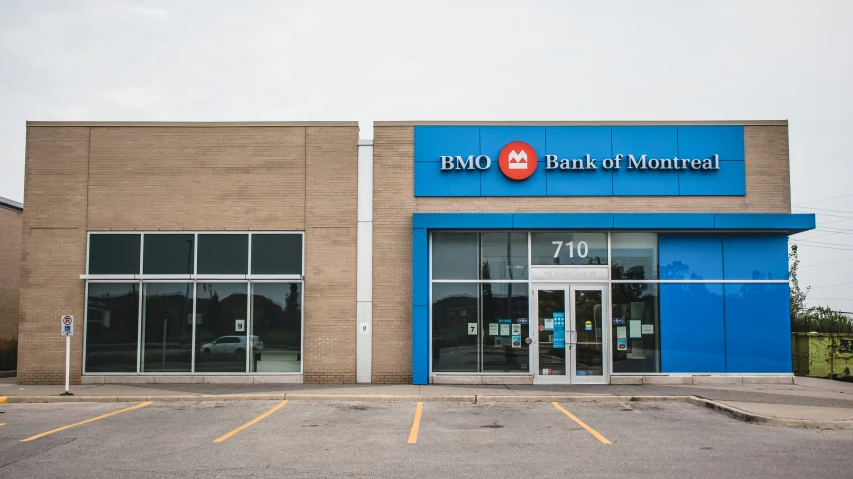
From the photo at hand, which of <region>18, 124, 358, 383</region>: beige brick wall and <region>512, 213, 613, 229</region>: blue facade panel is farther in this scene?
<region>18, 124, 358, 383</region>: beige brick wall

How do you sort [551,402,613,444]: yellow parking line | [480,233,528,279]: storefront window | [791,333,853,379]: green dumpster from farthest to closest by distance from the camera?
[791,333,853,379]: green dumpster, [480,233,528,279]: storefront window, [551,402,613,444]: yellow parking line

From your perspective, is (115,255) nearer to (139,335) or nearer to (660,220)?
(139,335)

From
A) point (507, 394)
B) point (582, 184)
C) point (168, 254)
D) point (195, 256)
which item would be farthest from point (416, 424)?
point (168, 254)

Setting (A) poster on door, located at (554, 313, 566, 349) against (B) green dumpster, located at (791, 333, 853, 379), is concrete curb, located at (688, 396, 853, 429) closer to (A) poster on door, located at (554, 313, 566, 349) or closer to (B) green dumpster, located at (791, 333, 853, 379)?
(A) poster on door, located at (554, 313, 566, 349)

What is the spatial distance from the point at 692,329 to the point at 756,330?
1.60 meters

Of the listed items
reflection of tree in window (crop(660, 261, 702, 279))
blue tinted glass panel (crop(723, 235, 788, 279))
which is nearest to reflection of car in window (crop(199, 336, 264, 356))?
reflection of tree in window (crop(660, 261, 702, 279))

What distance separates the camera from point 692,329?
1802 centimetres

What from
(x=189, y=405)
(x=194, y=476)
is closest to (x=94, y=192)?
(x=189, y=405)

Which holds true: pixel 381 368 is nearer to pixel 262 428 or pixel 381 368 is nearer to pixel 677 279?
pixel 262 428

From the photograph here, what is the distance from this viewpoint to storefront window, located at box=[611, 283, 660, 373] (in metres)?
17.9

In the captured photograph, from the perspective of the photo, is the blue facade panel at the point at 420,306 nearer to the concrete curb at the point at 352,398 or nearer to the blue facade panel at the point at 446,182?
the blue facade panel at the point at 446,182

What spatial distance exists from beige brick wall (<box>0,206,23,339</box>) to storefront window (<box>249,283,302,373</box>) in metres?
12.6

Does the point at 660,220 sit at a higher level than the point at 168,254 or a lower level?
higher

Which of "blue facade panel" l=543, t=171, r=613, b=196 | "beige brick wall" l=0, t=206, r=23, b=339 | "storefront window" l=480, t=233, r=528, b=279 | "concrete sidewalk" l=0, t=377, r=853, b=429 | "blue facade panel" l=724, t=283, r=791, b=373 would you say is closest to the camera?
"concrete sidewalk" l=0, t=377, r=853, b=429
